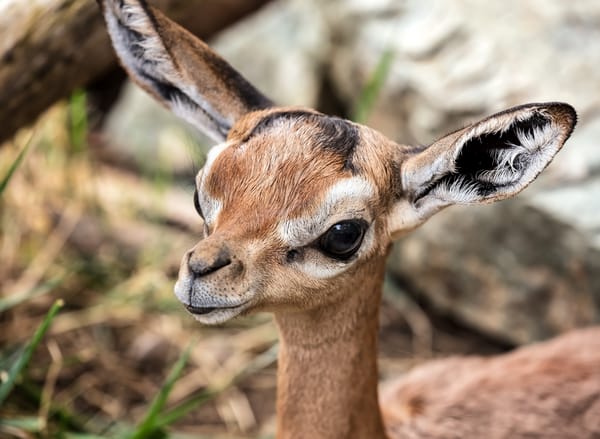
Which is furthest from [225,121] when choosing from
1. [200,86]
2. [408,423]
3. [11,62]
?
[408,423]

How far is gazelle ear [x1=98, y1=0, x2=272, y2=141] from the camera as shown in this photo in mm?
2529

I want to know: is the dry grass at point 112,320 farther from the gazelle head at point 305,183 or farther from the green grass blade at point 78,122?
the gazelle head at point 305,183

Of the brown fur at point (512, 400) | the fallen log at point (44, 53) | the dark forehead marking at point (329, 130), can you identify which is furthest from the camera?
the fallen log at point (44, 53)

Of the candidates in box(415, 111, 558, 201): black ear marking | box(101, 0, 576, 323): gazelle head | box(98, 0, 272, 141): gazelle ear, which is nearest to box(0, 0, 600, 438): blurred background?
box(98, 0, 272, 141): gazelle ear

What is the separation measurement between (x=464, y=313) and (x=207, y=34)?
2.07 m

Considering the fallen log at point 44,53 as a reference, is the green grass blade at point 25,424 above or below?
below

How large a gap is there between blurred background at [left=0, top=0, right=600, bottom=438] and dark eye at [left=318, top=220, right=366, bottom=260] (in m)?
1.25

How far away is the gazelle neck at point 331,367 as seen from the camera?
2.56 meters

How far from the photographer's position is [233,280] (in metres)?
2.17

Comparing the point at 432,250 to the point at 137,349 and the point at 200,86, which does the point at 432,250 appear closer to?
the point at 137,349

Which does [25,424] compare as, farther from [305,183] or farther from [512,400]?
[512,400]

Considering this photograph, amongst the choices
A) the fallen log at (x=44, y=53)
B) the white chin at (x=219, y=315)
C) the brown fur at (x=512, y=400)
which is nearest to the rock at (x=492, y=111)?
the brown fur at (x=512, y=400)

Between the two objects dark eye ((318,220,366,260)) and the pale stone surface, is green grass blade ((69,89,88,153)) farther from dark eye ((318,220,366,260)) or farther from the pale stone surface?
dark eye ((318,220,366,260))

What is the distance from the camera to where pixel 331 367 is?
2617 mm
